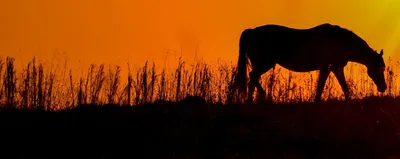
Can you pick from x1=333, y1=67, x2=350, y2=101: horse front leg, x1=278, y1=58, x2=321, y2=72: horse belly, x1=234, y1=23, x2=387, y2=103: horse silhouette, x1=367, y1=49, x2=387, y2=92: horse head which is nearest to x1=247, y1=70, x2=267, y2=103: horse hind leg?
x1=234, y1=23, x2=387, y2=103: horse silhouette

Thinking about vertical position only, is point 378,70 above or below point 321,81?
above

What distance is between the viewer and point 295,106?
12047 millimetres

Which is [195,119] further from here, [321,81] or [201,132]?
[321,81]

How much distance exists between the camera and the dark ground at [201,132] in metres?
9.05

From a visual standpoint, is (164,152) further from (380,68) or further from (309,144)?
(380,68)

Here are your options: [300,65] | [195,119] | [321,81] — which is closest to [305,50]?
[300,65]

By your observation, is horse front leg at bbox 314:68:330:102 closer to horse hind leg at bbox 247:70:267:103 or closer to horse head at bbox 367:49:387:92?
horse hind leg at bbox 247:70:267:103

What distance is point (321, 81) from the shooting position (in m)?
15.1

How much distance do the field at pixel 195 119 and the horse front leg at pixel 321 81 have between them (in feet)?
0.60

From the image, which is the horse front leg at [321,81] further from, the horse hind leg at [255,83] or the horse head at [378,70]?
the horse head at [378,70]

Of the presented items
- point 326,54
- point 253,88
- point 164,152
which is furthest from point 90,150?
point 326,54

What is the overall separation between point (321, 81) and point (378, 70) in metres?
2.17

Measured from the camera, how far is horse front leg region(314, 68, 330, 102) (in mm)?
13534

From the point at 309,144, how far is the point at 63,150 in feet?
10.1
